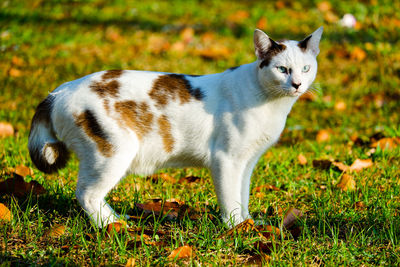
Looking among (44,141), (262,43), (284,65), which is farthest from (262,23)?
(44,141)

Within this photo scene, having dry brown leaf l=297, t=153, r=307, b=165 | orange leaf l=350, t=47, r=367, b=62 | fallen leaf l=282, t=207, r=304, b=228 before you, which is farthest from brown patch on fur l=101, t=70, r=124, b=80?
orange leaf l=350, t=47, r=367, b=62

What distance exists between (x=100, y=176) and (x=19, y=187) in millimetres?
744

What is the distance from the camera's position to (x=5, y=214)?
268 cm

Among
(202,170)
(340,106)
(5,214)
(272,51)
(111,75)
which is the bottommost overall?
(202,170)

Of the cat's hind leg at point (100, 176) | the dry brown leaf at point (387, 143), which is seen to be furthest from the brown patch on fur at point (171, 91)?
the dry brown leaf at point (387, 143)

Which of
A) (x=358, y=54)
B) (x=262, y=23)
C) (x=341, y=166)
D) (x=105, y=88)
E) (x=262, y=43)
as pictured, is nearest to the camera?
(x=105, y=88)

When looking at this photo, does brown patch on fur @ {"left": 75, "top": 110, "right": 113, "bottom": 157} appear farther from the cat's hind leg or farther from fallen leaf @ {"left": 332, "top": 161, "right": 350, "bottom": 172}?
fallen leaf @ {"left": 332, "top": 161, "right": 350, "bottom": 172}

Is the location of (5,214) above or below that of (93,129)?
below

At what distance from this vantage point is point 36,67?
5.88 m

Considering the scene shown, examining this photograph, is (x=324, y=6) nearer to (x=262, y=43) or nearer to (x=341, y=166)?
(x=341, y=166)

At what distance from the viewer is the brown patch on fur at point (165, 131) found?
2.90 m

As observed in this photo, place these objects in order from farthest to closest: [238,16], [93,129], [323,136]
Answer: [238,16]
[323,136]
[93,129]

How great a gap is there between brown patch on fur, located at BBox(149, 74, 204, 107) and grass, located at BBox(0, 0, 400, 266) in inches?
26.6

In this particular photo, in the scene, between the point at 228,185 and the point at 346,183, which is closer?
the point at 228,185
